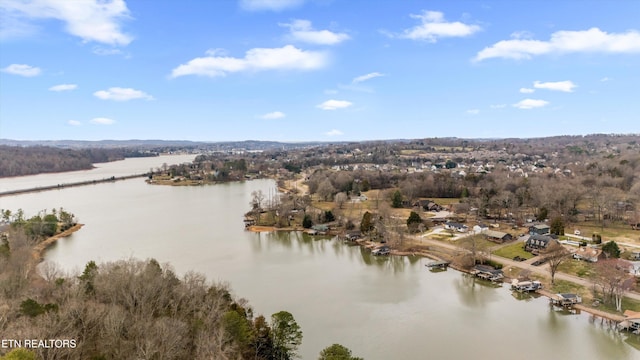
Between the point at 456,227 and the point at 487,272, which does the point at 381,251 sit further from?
the point at 456,227

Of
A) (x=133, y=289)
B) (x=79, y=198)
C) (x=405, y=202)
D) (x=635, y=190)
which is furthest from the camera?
(x=79, y=198)

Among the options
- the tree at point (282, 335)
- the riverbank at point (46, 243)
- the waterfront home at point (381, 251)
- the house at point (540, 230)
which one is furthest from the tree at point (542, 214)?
the riverbank at point (46, 243)

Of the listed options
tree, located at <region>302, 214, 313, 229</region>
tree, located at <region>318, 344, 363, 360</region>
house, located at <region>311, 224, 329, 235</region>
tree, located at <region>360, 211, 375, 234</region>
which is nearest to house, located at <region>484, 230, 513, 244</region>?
tree, located at <region>360, 211, 375, 234</region>

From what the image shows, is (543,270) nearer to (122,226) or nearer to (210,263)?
(210,263)

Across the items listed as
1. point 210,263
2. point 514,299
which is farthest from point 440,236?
point 210,263

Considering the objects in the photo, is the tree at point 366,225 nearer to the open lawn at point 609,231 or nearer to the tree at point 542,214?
the tree at point 542,214

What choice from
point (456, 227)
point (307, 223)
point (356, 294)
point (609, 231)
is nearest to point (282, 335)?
point (356, 294)
